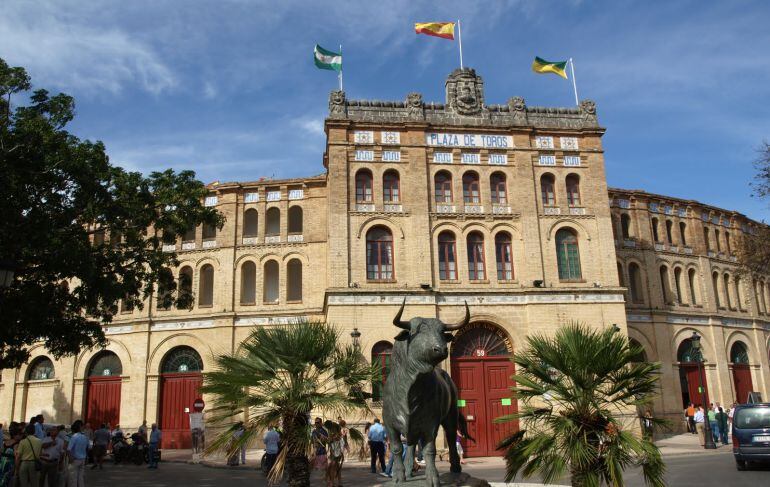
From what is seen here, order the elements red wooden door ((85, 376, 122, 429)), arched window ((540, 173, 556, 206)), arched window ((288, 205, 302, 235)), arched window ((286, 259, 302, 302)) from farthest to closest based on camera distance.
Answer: arched window ((288, 205, 302, 235)) → arched window ((286, 259, 302, 302)) → red wooden door ((85, 376, 122, 429)) → arched window ((540, 173, 556, 206))

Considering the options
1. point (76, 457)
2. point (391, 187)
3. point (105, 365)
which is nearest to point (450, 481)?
point (76, 457)

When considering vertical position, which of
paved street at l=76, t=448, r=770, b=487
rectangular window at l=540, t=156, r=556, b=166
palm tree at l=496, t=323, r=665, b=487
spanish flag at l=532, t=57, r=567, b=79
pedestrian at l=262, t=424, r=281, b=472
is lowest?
paved street at l=76, t=448, r=770, b=487

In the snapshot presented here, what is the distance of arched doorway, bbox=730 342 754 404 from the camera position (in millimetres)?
35656

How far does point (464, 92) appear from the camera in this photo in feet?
98.2

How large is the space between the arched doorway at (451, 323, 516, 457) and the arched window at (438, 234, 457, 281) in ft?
7.77

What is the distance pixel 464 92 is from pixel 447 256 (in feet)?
25.4

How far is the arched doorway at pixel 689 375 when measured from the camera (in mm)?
34031

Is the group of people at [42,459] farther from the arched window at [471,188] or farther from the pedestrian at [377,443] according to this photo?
the arched window at [471,188]

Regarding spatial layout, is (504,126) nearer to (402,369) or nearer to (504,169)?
(504,169)

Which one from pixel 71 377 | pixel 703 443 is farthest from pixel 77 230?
pixel 703 443

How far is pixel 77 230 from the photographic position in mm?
17281

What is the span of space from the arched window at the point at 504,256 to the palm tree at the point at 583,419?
16746 mm

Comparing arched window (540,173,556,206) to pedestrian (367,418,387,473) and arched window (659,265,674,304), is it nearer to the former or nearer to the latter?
arched window (659,265,674,304)

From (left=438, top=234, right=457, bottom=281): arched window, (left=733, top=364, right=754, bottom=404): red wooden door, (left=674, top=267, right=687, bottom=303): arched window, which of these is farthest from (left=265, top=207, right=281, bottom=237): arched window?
(left=733, top=364, right=754, bottom=404): red wooden door
